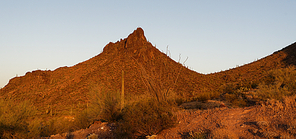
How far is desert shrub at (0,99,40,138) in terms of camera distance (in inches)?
407

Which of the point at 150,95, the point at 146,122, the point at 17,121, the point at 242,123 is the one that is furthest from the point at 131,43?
the point at 242,123

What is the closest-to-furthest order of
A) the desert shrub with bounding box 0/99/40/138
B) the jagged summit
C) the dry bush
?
the dry bush → the desert shrub with bounding box 0/99/40/138 → the jagged summit

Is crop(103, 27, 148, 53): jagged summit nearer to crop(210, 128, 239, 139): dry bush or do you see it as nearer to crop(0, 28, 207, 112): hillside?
crop(0, 28, 207, 112): hillside

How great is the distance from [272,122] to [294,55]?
Result: 3001 centimetres

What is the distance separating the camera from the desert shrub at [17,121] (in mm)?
10344

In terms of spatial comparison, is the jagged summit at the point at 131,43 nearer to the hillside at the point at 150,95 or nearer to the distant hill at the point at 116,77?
the distant hill at the point at 116,77

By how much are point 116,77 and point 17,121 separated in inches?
1144

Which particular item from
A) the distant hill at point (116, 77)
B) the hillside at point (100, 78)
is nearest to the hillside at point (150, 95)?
the distant hill at point (116, 77)

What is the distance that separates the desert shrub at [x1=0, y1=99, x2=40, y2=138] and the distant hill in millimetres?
16745

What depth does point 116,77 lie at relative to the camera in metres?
40.1

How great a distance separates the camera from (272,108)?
6910mm

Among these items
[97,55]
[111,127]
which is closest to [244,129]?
[111,127]

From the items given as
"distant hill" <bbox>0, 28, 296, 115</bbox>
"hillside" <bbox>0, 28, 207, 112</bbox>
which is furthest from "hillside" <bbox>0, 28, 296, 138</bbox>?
"hillside" <bbox>0, 28, 207, 112</bbox>

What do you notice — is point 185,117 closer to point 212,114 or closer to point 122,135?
point 212,114
